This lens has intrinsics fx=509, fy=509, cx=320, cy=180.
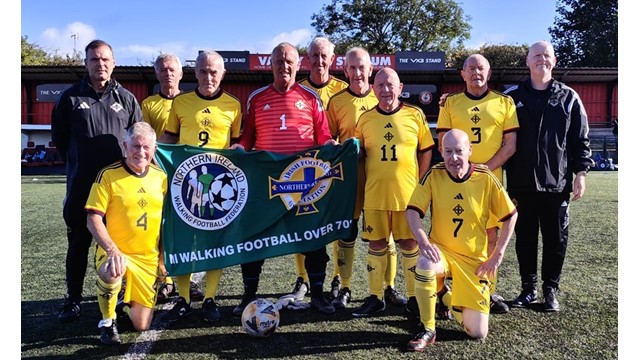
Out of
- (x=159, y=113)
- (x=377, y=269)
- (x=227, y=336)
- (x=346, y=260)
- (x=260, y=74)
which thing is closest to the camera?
(x=227, y=336)

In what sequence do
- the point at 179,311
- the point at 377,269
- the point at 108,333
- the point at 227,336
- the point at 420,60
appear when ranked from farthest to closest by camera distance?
the point at 420,60
the point at 377,269
the point at 179,311
the point at 227,336
the point at 108,333

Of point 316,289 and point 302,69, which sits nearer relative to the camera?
point 316,289

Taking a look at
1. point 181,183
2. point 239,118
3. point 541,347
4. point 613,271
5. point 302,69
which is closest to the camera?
point 541,347

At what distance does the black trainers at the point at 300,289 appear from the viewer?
4829 mm

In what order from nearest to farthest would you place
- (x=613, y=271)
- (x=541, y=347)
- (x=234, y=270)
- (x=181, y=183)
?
(x=541, y=347) < (x=181, y=183) < (x=613, y=271) < (x=234, y=270)

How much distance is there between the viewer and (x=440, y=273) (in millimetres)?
3758

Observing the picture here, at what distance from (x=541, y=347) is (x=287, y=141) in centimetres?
255

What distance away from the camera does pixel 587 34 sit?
4397 centimetres

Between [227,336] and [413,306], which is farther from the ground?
[413,306]

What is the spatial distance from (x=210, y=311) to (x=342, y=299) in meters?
1.18

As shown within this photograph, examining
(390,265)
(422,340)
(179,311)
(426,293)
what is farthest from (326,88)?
(422,340)

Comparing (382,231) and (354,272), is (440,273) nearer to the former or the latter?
(382,231)

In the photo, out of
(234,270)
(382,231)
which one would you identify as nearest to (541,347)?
(382,231)

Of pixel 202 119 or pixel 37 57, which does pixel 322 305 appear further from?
pixel 37 57
